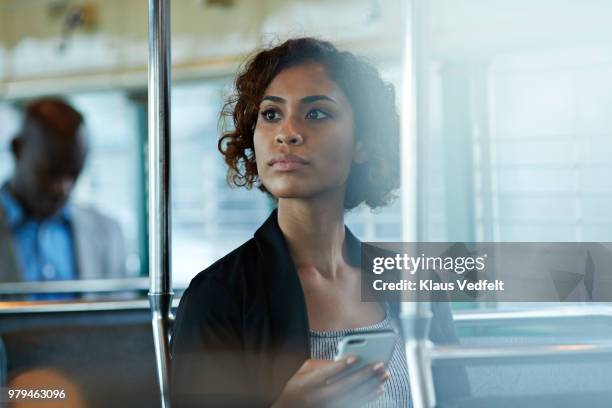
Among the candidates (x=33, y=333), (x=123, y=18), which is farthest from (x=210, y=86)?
(x=33, y=333)

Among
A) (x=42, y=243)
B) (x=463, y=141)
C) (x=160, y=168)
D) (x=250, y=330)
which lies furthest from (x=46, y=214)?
(x=463, y=141)

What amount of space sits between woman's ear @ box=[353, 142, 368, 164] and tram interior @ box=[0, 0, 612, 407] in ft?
0.20

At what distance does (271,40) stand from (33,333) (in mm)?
528

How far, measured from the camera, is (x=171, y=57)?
849 millimetres

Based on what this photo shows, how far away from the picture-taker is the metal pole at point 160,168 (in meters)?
0.84

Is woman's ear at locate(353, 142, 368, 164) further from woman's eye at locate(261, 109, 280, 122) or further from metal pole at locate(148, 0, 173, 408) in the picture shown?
metal pole at locate(148, 0, 173, 408)

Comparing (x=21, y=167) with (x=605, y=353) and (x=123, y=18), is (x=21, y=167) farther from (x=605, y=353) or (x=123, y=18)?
(x=605, y=353)

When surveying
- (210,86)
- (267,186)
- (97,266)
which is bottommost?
(97,266)

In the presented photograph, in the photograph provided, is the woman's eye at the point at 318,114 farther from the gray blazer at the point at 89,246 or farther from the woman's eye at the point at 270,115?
the gray blazer at the point at 89,246

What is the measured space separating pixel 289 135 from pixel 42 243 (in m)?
0.45

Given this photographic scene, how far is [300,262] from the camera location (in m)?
0.83

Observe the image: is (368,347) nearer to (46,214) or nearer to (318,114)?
(318,114)

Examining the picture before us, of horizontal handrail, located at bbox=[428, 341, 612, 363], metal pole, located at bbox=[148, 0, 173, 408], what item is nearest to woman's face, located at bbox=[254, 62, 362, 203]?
metal pole, located at bbox=[148, 0, 173, 408]

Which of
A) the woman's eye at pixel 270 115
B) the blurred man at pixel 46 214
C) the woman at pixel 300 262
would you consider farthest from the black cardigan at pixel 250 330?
the blurred man at pixel 46 214
